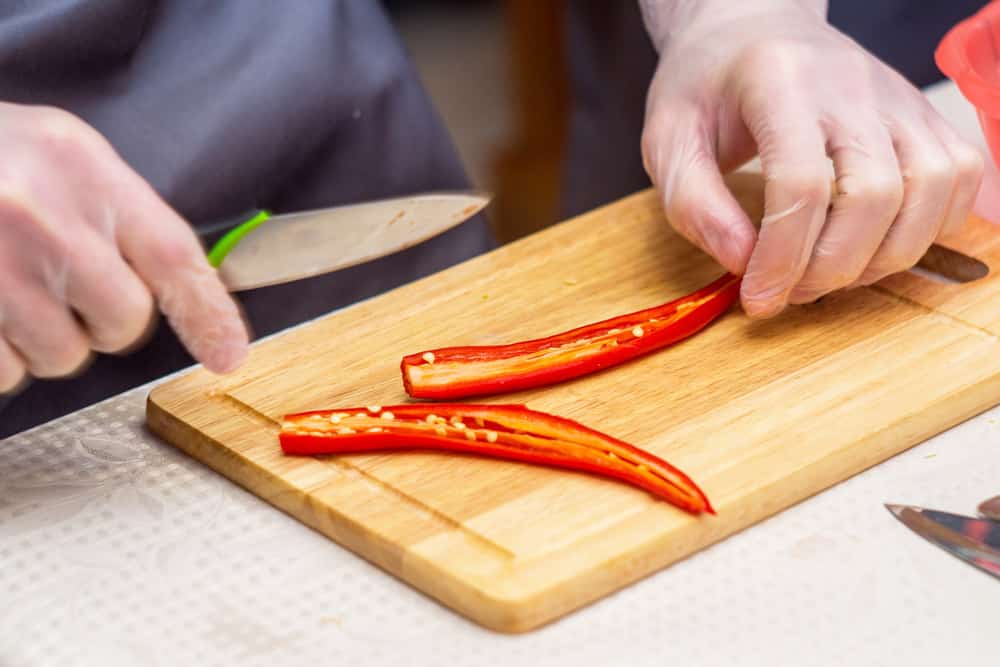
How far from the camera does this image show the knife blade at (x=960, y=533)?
1047mm

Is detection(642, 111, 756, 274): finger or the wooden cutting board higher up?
detection(642, 111, 756, 274): finger

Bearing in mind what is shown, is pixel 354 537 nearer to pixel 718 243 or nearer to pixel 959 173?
pixel 718 243

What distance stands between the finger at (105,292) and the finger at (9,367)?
7cm

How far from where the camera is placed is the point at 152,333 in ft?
5.41

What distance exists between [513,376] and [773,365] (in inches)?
10.4

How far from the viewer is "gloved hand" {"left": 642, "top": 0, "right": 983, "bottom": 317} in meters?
1.36

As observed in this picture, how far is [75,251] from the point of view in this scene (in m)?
1.07

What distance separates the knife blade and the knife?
630 millimetres

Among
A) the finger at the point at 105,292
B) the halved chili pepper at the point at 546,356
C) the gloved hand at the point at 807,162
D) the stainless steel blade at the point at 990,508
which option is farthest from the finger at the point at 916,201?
the finger at the point at 105,292

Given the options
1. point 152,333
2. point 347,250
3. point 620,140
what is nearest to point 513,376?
point 347,250

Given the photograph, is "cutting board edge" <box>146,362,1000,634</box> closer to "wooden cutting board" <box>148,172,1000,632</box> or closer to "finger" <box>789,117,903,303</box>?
"wooden cutting board" <box>148,172,1000,632</box>

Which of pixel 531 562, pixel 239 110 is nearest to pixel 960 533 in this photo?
pixel 531 562

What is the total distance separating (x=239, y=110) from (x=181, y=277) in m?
0.59

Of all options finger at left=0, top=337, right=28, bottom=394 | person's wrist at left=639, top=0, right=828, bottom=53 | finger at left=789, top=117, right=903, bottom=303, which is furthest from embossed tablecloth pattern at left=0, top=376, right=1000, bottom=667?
person's wrist at left=639, top=0, right=828, bottom=53
